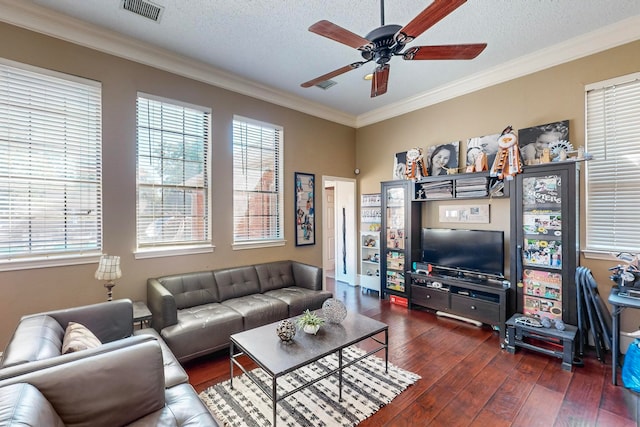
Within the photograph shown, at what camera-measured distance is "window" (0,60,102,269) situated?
8.77 feet

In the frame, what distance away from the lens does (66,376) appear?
136 cm

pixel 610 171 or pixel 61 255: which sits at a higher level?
pixel 610 171

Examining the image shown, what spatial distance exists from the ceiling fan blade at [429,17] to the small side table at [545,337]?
308 cm

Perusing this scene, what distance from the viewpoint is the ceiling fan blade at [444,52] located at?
6.79 feet

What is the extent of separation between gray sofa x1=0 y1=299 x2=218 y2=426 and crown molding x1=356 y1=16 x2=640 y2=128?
4800mm

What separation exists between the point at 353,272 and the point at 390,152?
2563 mm

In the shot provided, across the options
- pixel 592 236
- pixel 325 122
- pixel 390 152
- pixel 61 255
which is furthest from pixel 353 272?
pixel 61 255

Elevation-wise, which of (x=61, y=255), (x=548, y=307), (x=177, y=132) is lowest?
(x=548, y=307)

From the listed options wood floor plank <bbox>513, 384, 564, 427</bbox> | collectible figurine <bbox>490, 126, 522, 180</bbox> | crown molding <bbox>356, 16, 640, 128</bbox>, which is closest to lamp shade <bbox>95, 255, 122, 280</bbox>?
wood floor plank <bbox>513, 384, 564, 427</bbox>

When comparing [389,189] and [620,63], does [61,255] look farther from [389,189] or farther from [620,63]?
[620,63]

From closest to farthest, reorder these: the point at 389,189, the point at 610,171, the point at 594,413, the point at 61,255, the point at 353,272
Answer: the point at 594,413, the point at 61,255, the point at 610,171, the point at 389,189, the point at 353,272

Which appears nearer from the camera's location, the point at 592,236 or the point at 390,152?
the point at 592,236

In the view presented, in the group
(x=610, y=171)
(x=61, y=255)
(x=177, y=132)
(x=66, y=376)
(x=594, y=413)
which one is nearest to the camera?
(x=66, y=376)

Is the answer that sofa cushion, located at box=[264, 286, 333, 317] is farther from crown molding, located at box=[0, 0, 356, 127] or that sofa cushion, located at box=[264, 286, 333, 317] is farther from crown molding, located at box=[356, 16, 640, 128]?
crown molding, located at box=[356, 16, 640, 128]
